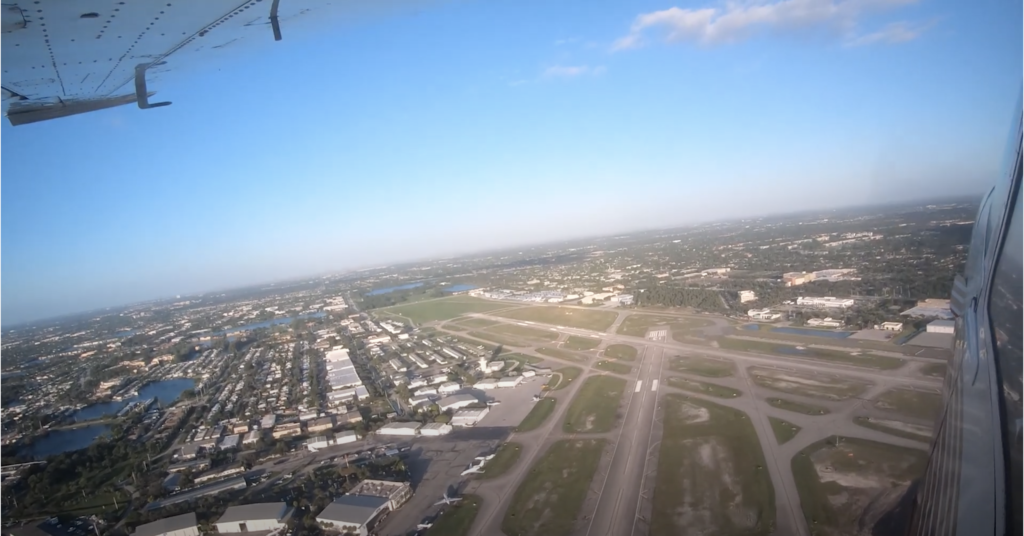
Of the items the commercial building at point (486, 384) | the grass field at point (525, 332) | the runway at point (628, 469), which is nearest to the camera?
the runway at point (628, 469)

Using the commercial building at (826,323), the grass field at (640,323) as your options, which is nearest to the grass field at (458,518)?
the grass field at (640,323)

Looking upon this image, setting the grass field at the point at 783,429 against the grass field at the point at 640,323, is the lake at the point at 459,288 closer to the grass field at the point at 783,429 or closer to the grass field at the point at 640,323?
the grass field at the point at 640,323

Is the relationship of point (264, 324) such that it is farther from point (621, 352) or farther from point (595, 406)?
point (595, 406)

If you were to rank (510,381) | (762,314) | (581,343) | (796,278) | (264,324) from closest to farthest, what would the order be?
(510,381) < (762,314) < (581,343) < (796,278) < (264,324)

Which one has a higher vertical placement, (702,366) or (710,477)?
(702,366)

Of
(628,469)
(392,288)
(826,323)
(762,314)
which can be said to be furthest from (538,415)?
(392,288)

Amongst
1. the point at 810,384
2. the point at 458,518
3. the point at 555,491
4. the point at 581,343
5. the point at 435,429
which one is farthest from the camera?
the point at 581,343

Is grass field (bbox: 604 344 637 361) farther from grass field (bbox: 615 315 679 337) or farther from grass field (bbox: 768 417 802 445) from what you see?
grass field (bbox: 768 417 802 445)
